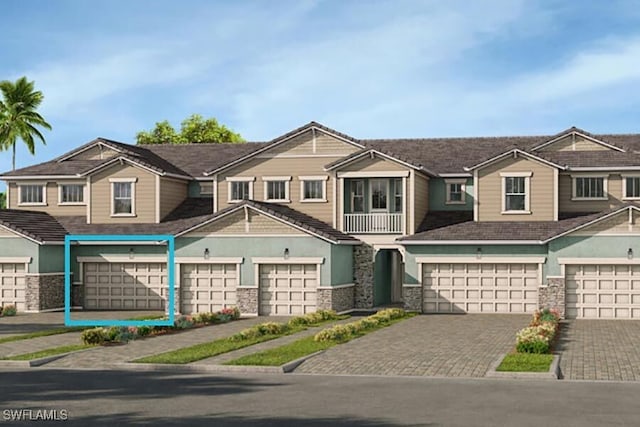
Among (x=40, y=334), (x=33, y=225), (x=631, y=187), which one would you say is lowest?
(x=40, y=334)

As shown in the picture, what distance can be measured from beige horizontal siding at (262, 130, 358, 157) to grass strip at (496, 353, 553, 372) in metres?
22.0

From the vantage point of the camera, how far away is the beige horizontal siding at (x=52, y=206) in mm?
47719

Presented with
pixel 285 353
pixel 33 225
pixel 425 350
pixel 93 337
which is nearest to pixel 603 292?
pixel 425 350

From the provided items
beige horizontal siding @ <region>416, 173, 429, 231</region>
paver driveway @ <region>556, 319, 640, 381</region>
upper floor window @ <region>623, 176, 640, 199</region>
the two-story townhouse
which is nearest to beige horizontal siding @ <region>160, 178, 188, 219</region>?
the two-story townhouse

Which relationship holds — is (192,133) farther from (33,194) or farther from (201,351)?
(201,351)

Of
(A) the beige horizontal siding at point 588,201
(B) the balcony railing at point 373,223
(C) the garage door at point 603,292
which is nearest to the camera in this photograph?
(C) the garage door at point 603,292

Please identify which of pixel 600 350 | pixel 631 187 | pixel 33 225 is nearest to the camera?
pixel 600 350

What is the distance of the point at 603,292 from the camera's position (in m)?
37.6

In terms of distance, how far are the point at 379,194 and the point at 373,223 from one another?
60.9 inches

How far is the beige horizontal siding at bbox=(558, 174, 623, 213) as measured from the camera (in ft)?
139

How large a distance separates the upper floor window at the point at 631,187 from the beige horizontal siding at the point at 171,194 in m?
20.6

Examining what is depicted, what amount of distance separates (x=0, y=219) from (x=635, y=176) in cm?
2769

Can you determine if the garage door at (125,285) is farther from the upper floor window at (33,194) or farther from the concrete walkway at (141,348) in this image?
the concrete walkway at (141,348)

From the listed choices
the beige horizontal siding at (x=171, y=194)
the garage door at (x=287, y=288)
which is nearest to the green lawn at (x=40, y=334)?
the garage door at (x=287, y=288)
